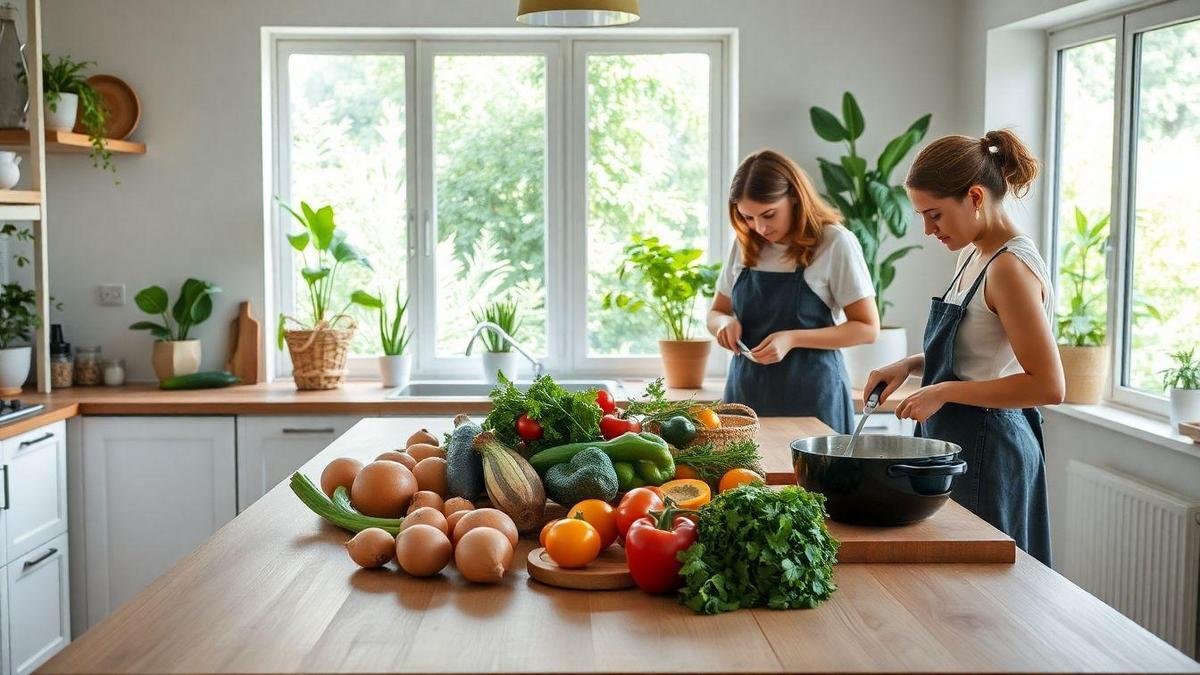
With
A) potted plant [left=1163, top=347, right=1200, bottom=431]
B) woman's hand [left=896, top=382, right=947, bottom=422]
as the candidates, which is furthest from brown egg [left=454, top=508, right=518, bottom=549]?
potted plant [left=1163, top=347, right=1200, bottom=431]

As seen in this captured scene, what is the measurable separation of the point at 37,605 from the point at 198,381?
35.7 inches

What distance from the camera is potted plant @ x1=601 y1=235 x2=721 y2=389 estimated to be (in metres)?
4.17

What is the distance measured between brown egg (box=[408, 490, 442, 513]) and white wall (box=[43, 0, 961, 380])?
108 inches

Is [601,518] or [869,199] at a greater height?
[869,199]

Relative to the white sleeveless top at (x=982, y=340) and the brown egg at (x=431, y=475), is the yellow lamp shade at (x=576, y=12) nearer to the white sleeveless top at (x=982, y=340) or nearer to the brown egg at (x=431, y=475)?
the white sleeveless top at (x=982, y=340)

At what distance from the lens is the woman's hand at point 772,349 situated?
120 inches

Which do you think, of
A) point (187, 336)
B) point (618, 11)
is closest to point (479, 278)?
point (187, 336)

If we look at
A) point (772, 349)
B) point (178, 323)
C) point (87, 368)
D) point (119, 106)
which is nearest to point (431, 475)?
point (772, 349)

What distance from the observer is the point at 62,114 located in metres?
3.96

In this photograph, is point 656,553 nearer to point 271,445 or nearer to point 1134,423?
point 1134,423

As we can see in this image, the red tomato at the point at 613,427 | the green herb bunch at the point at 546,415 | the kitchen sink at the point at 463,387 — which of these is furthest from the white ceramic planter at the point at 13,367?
the red tomato at the point at 613,427

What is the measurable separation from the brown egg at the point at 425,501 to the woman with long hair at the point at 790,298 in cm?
139

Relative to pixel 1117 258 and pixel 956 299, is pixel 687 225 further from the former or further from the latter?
pixel 956 299

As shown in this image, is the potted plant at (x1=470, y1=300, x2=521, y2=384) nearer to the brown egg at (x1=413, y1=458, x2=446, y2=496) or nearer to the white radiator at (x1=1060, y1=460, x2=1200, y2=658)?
the white radiator at (x1=1060, y1=460, x2=1200, y2=658)
